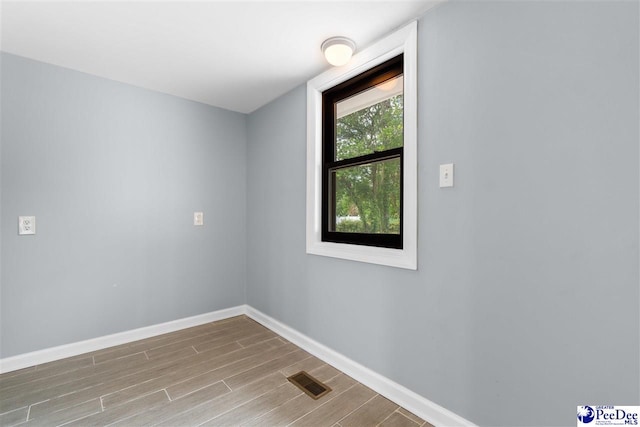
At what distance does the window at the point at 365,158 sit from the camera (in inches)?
76.2

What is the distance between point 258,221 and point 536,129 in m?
2.53

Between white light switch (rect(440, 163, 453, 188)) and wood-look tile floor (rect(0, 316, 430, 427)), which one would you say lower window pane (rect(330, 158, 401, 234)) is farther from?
wood-look tile floor (rect(0, 316, 430, 427))

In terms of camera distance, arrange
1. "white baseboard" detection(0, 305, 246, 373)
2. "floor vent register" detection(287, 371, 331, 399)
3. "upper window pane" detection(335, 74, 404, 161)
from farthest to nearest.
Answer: "white baseboard" detection(0, 305, 246, 373), "upper window pane" detection(335, 74, 404, 161), "floor vent register" detection(287, 371, 331, 399)

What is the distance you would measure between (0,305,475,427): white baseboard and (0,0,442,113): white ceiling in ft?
7.27

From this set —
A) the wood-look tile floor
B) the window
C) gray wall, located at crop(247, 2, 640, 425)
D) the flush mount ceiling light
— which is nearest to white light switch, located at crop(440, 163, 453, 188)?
gray wall, located at crop(247, 2, 640, 425)

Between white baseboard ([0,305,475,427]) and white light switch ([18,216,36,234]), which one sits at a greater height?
white light switch ([18,216,36,234])

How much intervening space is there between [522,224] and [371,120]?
4.05ft

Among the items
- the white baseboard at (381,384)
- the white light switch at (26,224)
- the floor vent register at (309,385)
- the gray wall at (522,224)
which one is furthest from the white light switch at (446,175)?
the white light switch at (26,224)

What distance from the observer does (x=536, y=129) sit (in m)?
1.25

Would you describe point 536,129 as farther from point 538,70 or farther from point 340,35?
point 340,35

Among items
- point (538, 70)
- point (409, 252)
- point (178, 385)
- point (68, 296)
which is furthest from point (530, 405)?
point (68, 296)

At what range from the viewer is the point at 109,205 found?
8.28ft

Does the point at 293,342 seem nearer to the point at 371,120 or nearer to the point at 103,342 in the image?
the point at 103,342

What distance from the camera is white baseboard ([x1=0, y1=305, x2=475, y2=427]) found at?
161cm
